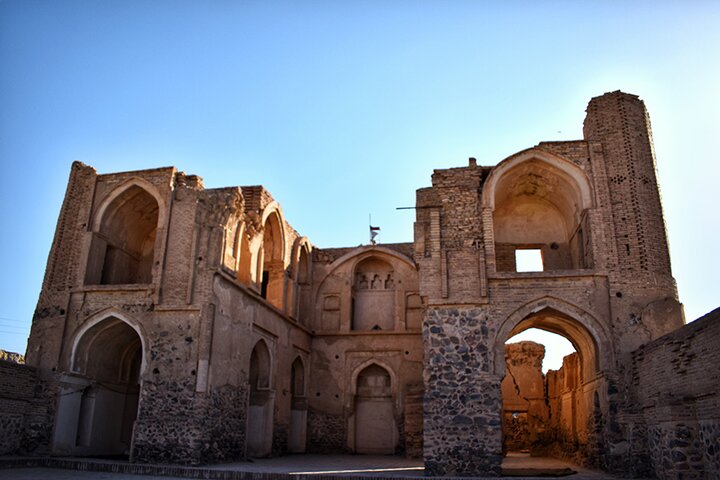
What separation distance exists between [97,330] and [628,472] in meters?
12.7

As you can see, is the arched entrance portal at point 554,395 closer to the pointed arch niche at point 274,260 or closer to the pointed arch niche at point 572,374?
the pointed arch niche at point 572,374

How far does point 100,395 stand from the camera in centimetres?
1617

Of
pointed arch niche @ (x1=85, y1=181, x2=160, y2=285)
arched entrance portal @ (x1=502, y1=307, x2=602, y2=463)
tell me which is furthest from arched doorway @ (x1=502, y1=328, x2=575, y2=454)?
pointed arch niche @ (x1=85, y1=181, x2=160, y2=285)

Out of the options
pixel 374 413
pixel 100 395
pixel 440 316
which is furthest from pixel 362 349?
pixel 100 395

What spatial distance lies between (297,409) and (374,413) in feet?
8.39

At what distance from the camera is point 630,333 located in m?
13.5

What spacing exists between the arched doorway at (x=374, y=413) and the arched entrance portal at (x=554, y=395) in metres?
3.72

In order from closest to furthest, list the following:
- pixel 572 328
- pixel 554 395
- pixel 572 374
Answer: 1. pixel 572 328
2. pixel 572 374
3. pixel 554 395

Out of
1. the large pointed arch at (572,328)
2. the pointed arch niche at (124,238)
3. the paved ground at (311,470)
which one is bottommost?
the paved ground at (311,470)

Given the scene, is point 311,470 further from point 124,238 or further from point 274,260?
point 124,238

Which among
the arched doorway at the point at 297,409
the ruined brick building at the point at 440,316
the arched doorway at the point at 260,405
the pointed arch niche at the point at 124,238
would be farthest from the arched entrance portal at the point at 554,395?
the pointed arch niche at the point at 124,238

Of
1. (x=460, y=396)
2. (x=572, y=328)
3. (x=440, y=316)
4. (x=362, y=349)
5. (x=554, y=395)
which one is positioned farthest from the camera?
(x=362, y=349)

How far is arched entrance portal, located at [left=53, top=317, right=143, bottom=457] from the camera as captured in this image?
15086 millimetres

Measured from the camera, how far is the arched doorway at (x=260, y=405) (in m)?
17.2
